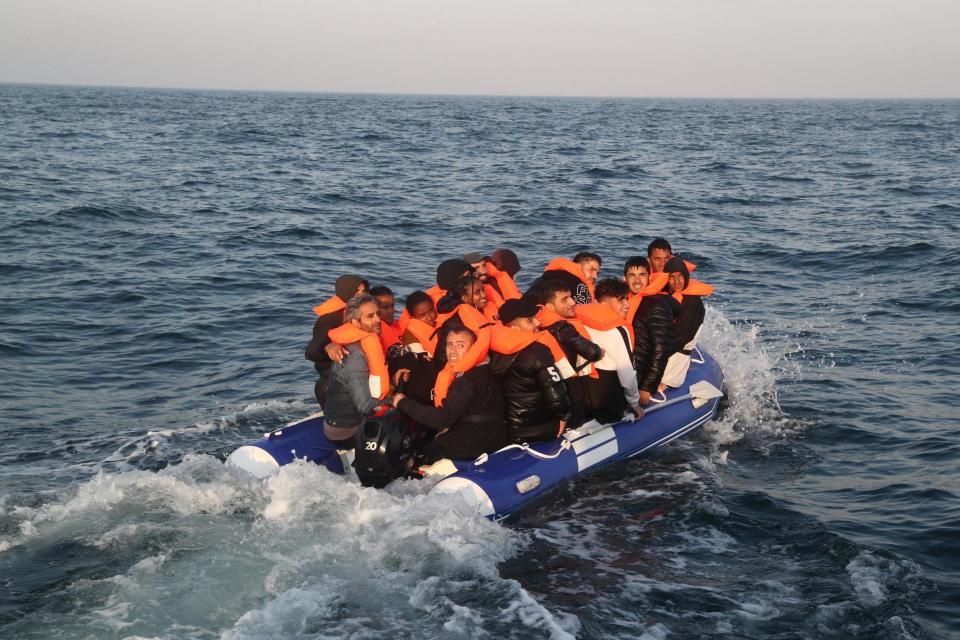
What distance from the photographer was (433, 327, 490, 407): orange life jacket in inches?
279

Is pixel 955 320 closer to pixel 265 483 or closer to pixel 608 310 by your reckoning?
pixel 608 310

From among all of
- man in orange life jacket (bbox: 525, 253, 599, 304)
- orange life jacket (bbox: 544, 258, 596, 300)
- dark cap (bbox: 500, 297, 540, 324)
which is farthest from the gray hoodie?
orange life jacket (bbox: 544, 258, 596, 300)

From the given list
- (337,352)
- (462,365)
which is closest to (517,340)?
(462,365)

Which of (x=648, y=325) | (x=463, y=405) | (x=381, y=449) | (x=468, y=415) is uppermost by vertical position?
(x=648, y=325)

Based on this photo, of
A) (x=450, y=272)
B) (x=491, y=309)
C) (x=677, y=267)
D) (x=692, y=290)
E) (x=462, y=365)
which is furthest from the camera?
(x=692, y=290)

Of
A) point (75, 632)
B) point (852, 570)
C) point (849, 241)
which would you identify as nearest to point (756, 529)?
point (852, 570)

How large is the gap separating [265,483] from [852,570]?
4831mm

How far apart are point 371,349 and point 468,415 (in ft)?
3.41

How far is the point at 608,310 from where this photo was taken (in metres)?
8.20

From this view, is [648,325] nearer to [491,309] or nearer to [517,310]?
[491,309]

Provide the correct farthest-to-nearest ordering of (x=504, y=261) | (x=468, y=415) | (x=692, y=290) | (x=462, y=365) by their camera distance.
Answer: (x=504, y=261) < (x=692, y=290) < (x=468, y=415) < (x=462, y=365)

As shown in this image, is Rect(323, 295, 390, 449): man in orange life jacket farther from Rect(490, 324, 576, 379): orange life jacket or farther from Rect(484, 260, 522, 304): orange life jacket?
Rect(484, 260, 522, 304): orange life jacket

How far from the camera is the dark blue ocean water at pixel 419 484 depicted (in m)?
6.38

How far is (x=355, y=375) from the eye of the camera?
24.8 feet
